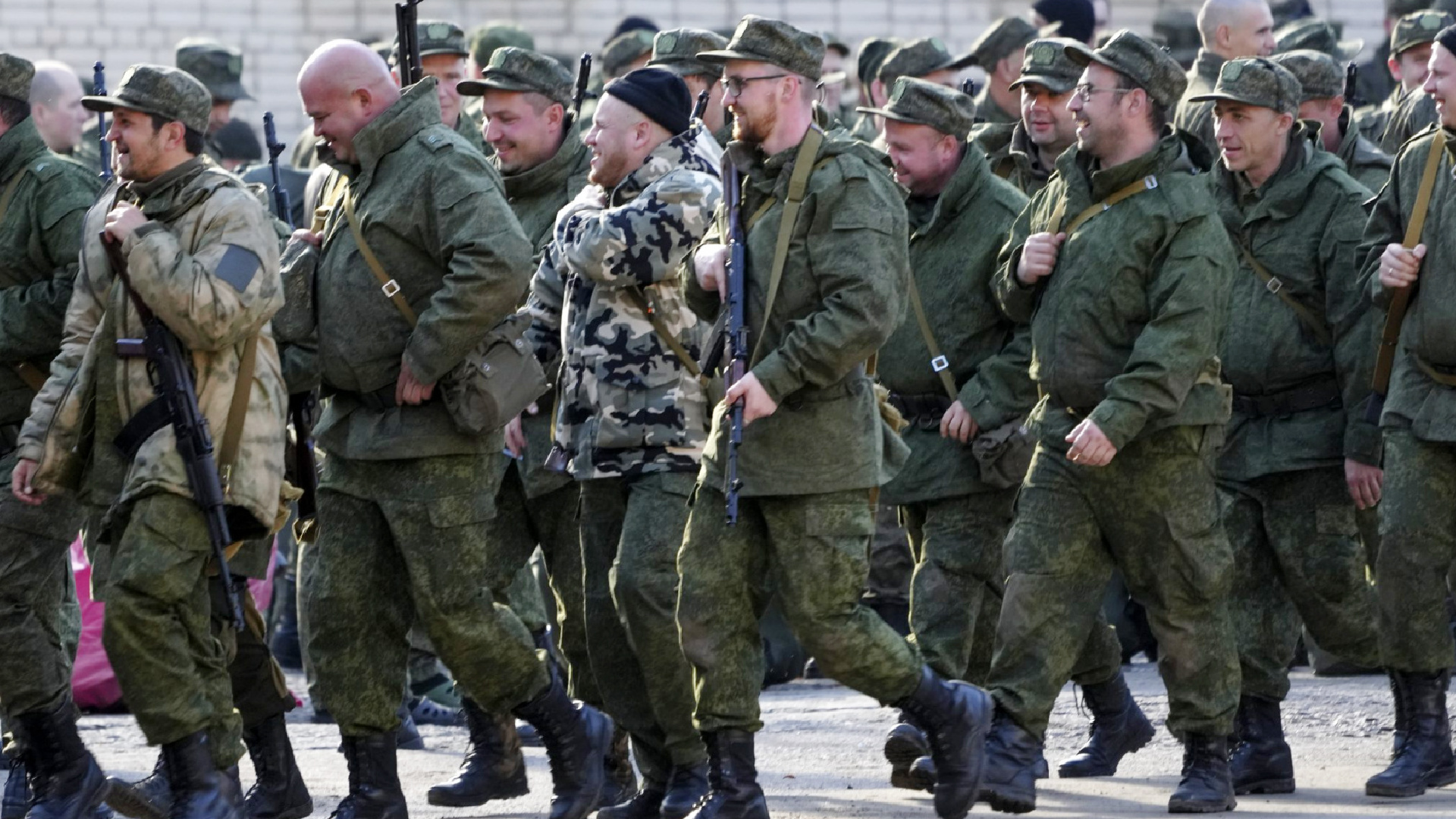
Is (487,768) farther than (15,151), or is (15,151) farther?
(15,151)

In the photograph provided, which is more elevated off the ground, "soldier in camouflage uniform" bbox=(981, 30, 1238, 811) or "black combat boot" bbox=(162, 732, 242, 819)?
"soldier in camouflage uniform" bbox=(981, 30, 1238, 811)

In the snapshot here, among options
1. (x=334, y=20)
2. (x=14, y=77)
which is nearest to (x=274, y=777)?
(x=14, y=77)

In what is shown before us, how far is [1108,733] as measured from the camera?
8672mm

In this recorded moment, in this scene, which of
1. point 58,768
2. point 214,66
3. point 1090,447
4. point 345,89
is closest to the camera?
point 1090,447

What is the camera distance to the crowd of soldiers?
7348mm

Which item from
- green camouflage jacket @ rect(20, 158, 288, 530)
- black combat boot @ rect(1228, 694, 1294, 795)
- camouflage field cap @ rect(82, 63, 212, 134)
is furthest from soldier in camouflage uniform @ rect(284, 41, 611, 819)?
black combat boot @ rect(1228, 694, 1294, 795)

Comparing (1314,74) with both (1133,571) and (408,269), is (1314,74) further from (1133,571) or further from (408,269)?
(408,269)

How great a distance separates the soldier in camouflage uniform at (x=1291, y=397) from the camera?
8570mm

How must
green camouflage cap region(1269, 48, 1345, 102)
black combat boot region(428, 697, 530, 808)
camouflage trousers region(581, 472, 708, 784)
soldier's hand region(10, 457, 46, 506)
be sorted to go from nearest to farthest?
soldier's hand region(10, 457, 46, 506) → camouflage trousers region(581, 472, 708, 784) → black combat boot region(428, 697, 530, 808) → green camouflage cap region(1269, 48, 1345, 102)

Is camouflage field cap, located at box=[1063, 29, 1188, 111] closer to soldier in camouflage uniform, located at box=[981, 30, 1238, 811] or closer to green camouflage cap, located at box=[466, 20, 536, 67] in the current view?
soldier in camouflage uniform, located at box=[981, 30, 1238, 811]

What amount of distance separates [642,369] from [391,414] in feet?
2.29

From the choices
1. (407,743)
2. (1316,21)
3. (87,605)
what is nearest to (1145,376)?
(407,743)

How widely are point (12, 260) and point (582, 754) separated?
2328mm

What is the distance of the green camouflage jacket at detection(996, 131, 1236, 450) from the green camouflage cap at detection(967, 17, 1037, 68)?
14.3 ft
